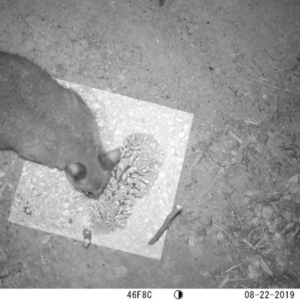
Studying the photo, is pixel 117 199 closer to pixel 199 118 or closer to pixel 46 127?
pixel 46 127

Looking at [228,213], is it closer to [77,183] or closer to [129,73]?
[77,183]

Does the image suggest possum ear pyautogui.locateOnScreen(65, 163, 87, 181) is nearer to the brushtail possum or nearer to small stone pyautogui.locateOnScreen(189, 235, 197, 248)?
the brushtail possum

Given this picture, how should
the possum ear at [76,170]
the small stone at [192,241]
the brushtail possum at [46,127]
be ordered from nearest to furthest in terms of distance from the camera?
the possum ear at [76,170] < the brushtail possum at [46,127] < the small stone at [192,241]

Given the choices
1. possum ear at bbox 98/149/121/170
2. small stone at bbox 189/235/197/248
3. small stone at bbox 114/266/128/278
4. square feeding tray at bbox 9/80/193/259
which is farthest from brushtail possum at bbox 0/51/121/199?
small stone at bbox 189/235/197/248

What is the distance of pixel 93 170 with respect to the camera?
12.3 feet

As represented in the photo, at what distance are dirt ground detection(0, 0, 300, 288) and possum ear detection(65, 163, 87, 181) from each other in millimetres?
1337

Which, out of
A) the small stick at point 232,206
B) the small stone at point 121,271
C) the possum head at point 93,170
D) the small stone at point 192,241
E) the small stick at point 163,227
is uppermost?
the possum head at point 93,170

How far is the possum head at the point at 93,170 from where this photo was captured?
3501 mm

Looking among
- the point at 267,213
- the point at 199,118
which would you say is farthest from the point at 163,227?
the point at 199,118

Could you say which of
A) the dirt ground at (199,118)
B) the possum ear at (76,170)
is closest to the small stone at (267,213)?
the dirt ground at (199,118)

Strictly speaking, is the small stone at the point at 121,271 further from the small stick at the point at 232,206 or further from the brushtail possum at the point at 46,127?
the small stick at the point at 232,206

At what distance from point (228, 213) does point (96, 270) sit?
210 centimetres

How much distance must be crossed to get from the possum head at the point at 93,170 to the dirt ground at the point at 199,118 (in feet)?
3.56

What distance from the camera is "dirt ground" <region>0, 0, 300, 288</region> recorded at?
4.34m
